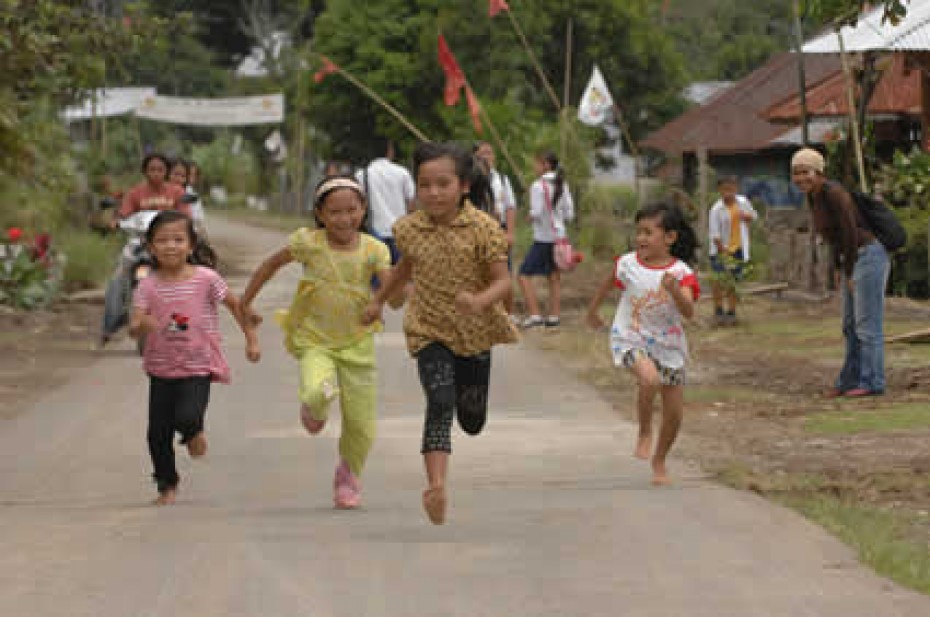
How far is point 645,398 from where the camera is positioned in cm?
934

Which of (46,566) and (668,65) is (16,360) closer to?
(46,566)

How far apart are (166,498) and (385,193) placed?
8906 millimetres

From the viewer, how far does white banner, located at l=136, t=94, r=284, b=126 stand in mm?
51594

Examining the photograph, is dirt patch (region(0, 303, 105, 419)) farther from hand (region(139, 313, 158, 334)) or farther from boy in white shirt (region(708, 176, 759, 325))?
boy in white shirt (region(708, 176, 759, 325))

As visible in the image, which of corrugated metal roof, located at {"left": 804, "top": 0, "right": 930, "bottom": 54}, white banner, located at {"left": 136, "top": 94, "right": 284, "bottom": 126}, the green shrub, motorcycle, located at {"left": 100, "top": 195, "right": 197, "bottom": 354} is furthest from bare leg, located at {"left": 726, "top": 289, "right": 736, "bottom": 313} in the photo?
white banner, located at {"left": 136, "top": 94, "right": 284, "bottom": 126}

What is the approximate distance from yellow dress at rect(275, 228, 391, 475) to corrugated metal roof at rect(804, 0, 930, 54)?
796cm

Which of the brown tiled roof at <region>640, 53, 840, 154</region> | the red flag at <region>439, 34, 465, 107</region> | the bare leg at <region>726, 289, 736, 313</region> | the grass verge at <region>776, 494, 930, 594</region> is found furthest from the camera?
the brown tiled roof at <region>640, 53, 840, 154</region>

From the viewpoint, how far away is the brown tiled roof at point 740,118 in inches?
1585

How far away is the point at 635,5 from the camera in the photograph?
46875mm

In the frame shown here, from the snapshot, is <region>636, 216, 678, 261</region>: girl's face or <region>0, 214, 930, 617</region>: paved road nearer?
<region>0, 214, 930, 617</region>: paved road

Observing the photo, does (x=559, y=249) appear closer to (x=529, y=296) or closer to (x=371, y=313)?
(x=529, y=296)

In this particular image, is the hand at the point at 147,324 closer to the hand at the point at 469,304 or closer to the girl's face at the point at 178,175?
the hand at the point at 469,304

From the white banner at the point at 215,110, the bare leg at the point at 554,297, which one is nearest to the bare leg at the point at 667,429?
the bare leg at the point at 554,297

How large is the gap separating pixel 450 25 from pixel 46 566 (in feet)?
120
